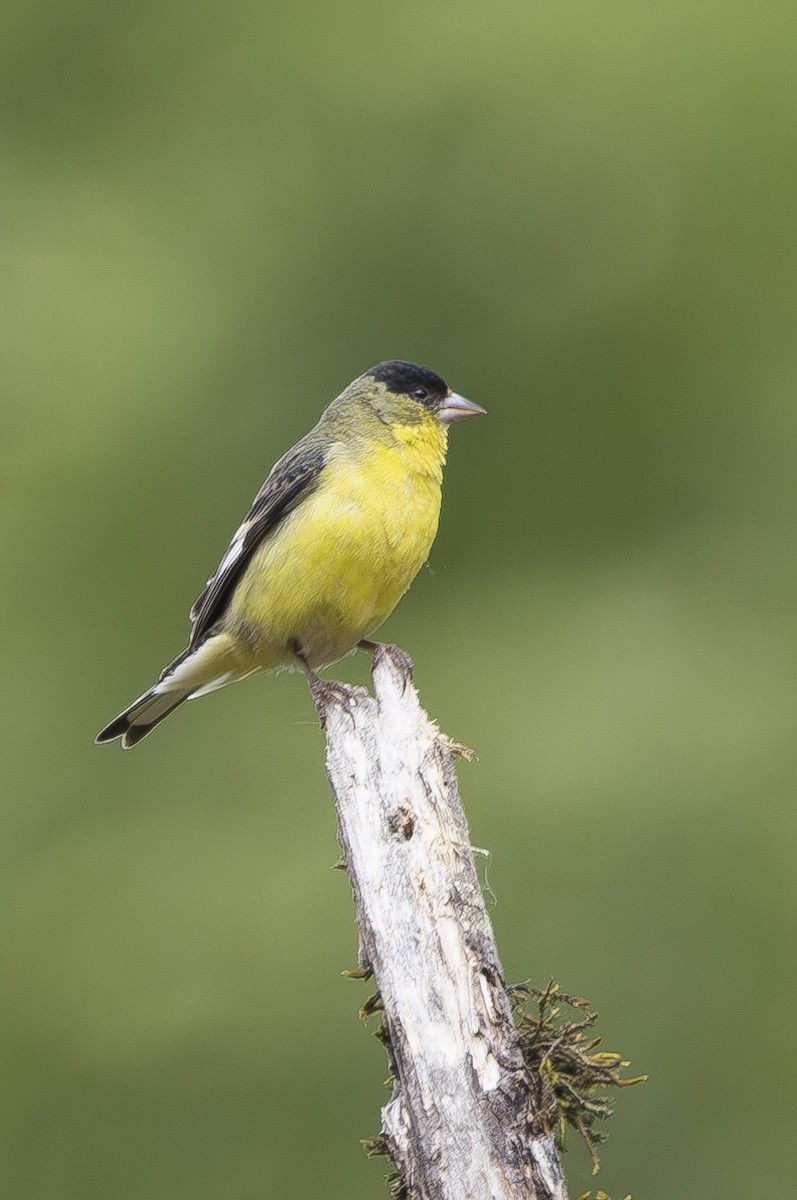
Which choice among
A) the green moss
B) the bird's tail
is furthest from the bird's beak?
the green moss

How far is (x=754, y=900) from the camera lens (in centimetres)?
1242

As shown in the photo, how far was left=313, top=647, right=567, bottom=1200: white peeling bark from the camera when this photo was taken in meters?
3.65

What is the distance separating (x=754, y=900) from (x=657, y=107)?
878cm

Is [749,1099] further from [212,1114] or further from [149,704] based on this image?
[149,704]

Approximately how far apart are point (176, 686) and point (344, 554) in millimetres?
1147

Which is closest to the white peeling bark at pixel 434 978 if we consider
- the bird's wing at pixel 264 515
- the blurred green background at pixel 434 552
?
the bird's wing at pixel 264 515

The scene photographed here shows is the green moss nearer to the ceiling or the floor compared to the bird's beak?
nearer to the floor

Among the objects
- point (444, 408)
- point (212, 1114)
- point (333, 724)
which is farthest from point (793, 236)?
point (333, 724)

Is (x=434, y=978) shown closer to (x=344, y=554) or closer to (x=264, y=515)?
(x=344, y=554)

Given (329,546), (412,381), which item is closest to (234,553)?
(329,546)

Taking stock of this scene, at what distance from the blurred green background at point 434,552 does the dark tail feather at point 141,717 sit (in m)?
4.43

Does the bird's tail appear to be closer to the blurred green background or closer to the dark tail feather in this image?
the dark tail feather

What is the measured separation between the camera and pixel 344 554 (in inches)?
227

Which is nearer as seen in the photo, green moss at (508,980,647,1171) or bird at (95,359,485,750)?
green moss at (508,980,647,1171)
